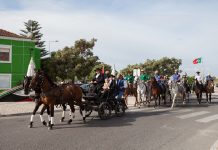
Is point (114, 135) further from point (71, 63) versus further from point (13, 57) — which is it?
point (71, 63)

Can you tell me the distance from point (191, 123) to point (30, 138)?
6723 mm

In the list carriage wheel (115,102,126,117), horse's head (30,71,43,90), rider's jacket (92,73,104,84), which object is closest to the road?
carriage wheel (115,102,126,117)

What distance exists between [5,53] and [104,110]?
23151 mm

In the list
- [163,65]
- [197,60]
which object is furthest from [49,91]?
[163,65]

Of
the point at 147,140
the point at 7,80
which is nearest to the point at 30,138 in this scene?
the point at 147,140

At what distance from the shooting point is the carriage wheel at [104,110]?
1333cm

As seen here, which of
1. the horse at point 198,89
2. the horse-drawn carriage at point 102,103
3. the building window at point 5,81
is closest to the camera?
the horse-drawn carriage at point 102,103

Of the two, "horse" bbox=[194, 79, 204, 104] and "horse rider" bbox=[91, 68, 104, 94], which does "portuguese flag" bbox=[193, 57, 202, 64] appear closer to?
"horse" bbox=[194, 79, 204, 104]

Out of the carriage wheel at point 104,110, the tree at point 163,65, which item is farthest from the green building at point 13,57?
the tree at point 163,65

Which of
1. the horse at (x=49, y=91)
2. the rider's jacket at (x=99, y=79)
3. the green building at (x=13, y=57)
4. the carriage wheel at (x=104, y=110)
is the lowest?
the carriage wheel at (x=104, y=110)

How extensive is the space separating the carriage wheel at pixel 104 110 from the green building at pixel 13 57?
21.5 metres

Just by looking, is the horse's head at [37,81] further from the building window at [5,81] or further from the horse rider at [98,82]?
the building window at [5,81]

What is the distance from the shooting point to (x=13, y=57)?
1357 inches

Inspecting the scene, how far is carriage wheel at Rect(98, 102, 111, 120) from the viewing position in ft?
43.7
